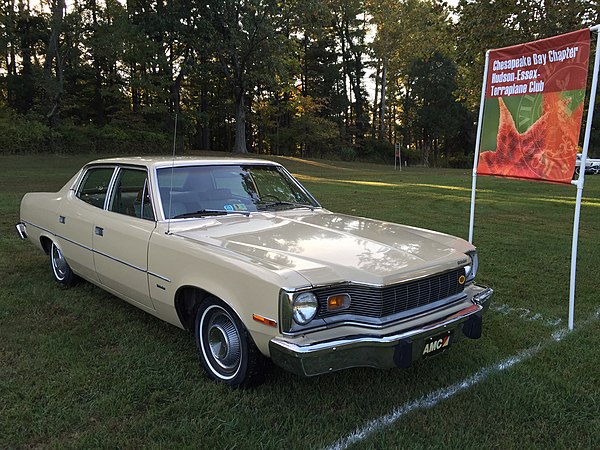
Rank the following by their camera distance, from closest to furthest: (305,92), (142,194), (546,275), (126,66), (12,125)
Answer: (142,194) < (546,275) < (12,125) < (126,66) < (305,92)

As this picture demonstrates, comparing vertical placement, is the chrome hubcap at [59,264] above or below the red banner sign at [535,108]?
below

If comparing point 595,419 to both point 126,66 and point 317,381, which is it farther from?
point 126,66

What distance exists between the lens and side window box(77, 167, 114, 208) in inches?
181

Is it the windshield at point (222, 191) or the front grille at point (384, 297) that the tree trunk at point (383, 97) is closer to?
the windshield at point (222, 191)

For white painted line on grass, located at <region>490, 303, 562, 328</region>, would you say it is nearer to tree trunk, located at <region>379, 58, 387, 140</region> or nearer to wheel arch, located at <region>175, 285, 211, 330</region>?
wheel arch, located at <region>175, 285, 211, 330</region>

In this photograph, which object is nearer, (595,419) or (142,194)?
(595,419)

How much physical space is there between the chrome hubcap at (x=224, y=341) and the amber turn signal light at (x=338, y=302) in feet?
2.12

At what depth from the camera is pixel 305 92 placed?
1911 inches

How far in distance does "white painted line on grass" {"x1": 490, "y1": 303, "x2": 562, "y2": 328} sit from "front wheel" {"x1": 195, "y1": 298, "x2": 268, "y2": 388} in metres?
2.70

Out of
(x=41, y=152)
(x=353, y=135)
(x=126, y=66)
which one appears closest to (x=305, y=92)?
(x=353, y=135)

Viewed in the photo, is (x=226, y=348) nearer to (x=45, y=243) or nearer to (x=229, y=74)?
(x=45, y=243)

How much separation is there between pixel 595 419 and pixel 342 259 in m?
1.78

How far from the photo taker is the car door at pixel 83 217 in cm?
445

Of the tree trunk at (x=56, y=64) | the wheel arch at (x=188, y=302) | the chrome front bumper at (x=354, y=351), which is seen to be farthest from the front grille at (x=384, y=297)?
the tree trunk at (x=56, y=64)
